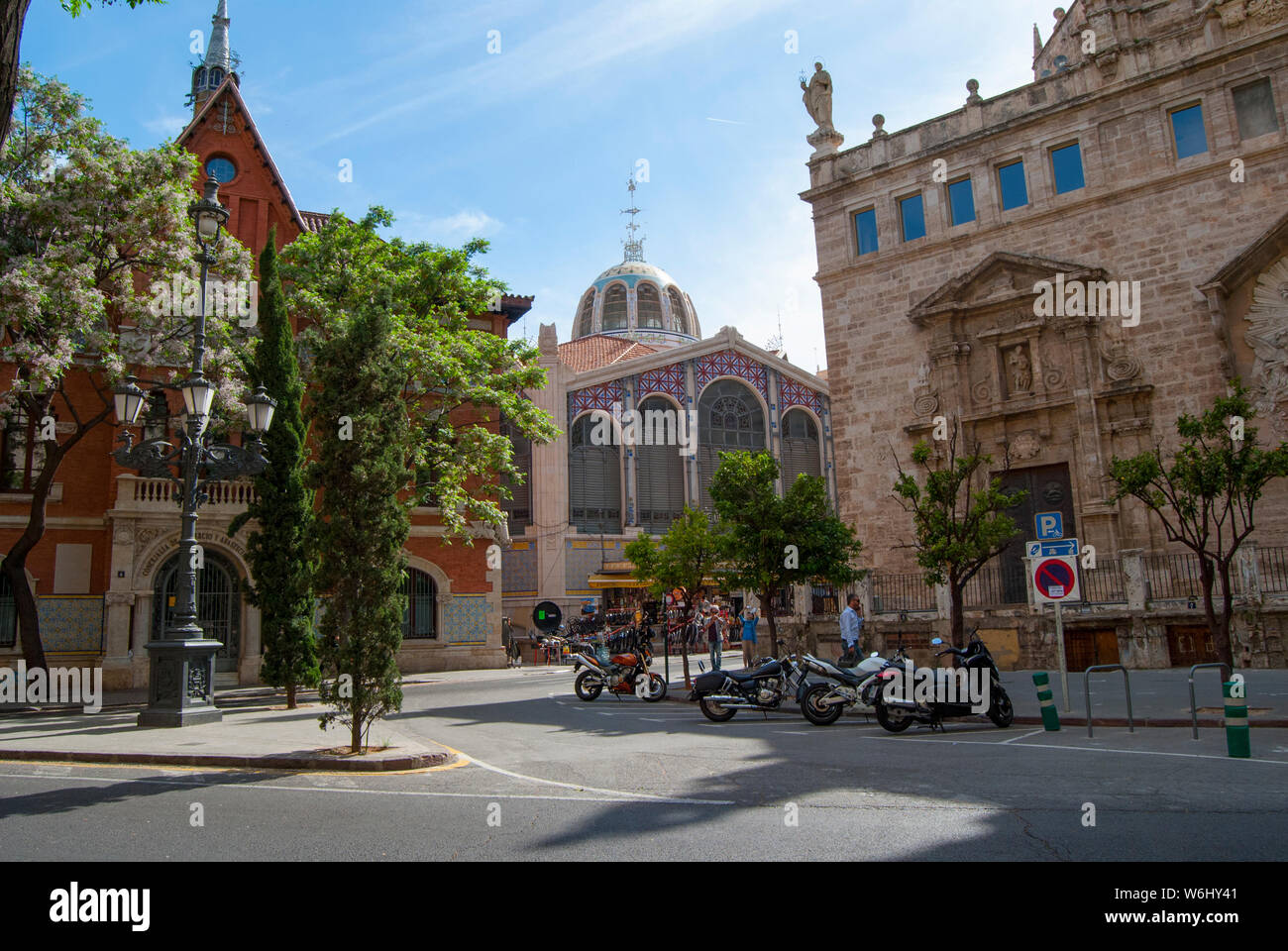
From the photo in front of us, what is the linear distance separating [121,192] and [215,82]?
42080 mm

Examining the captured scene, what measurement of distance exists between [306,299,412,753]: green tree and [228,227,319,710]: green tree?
7.69 metres

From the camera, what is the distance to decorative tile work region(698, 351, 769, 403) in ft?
135

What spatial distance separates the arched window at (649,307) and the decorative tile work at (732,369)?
1193 centimetres

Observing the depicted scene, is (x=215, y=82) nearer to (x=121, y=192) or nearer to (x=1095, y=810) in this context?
(x=121, y=192)

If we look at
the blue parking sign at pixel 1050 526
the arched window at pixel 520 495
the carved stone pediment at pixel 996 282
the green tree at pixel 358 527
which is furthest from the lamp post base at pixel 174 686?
the arched window at pixel 520 495

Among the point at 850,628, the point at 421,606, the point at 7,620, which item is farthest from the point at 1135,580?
the point at 7,620

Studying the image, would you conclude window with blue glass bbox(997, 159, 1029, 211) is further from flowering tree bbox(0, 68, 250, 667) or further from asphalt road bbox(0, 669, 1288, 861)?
flowering tree bbox(0, 68, 250, 667)

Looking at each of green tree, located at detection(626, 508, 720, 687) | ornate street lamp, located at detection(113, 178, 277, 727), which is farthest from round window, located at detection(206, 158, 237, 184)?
green tree, located at detection(626, 508, 720, 687)

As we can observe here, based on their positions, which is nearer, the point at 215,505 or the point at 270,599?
the point at 270,599

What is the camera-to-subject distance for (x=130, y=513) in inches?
861

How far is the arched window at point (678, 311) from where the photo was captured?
177 feet

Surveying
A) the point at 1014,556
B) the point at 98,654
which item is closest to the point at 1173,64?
the point at 1014,556
